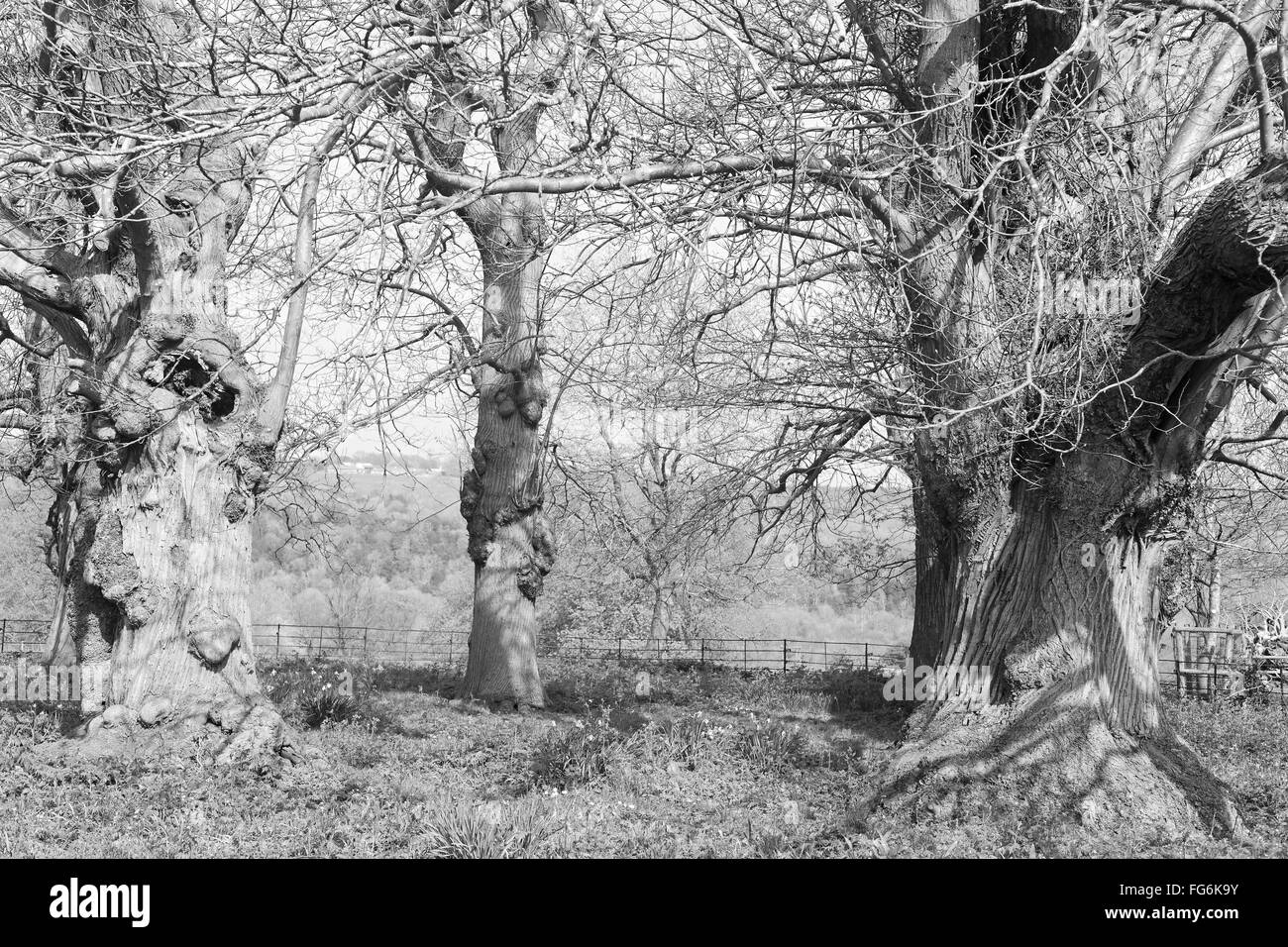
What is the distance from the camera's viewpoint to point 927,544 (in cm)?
1201

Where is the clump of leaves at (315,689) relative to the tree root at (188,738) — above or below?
below

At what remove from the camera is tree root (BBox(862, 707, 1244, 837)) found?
6.59 metres

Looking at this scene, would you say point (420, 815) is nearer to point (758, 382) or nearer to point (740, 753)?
point (740, 753)

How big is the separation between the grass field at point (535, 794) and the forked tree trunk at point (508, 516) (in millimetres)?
1004

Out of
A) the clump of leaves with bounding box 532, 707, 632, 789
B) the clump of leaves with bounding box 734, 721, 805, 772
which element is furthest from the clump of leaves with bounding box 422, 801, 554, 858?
the clump of leaves with bounding box 734, 721, 805, 772

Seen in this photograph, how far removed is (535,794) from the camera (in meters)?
6.99

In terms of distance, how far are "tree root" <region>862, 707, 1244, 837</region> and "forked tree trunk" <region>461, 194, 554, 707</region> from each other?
641 centimetres

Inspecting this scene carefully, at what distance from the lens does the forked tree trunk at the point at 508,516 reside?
12.6m

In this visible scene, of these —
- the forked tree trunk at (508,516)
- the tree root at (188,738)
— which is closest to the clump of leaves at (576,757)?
the tree root at (188,738)

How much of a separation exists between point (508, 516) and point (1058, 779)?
771cm

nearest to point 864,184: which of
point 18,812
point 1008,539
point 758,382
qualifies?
point 758,382

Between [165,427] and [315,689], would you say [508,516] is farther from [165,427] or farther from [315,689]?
[165,427]

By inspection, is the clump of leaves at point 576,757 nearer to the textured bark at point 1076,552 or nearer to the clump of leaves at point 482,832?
the clump of leaves at point 482,832

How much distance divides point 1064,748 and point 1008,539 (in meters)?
1.69
